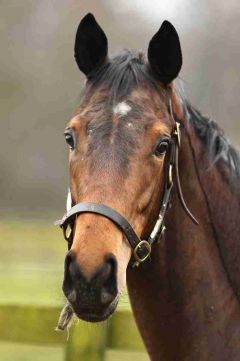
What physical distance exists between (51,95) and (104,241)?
19.1 meters

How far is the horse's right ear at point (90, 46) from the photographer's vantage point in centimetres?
292

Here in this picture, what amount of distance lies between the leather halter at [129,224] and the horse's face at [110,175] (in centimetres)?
2

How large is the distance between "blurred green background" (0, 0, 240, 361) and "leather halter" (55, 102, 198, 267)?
11.6 m

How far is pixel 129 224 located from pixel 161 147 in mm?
323

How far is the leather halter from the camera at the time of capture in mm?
2504

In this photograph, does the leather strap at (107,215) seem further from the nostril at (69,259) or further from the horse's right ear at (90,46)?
the horse's right ear at (90,46)

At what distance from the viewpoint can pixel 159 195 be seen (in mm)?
2764

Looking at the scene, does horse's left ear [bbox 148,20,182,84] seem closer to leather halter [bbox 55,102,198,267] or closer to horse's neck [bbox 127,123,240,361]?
leather halter [bbox 55,102,198,267]

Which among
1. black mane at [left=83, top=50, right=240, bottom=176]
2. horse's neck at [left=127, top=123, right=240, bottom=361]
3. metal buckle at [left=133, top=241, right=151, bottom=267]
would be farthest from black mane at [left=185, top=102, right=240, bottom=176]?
metal buckle at [left=133, top=241, right=151, bottom=267]

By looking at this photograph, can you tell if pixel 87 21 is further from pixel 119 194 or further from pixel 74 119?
pixel 119 194

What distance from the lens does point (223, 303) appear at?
115 inches

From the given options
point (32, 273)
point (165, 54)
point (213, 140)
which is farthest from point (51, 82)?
point (165, 54)

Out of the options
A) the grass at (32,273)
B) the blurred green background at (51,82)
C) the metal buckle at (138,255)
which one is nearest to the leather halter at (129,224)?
the metal buckle at (138,255)

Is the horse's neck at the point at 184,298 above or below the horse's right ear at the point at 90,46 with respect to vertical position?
below
